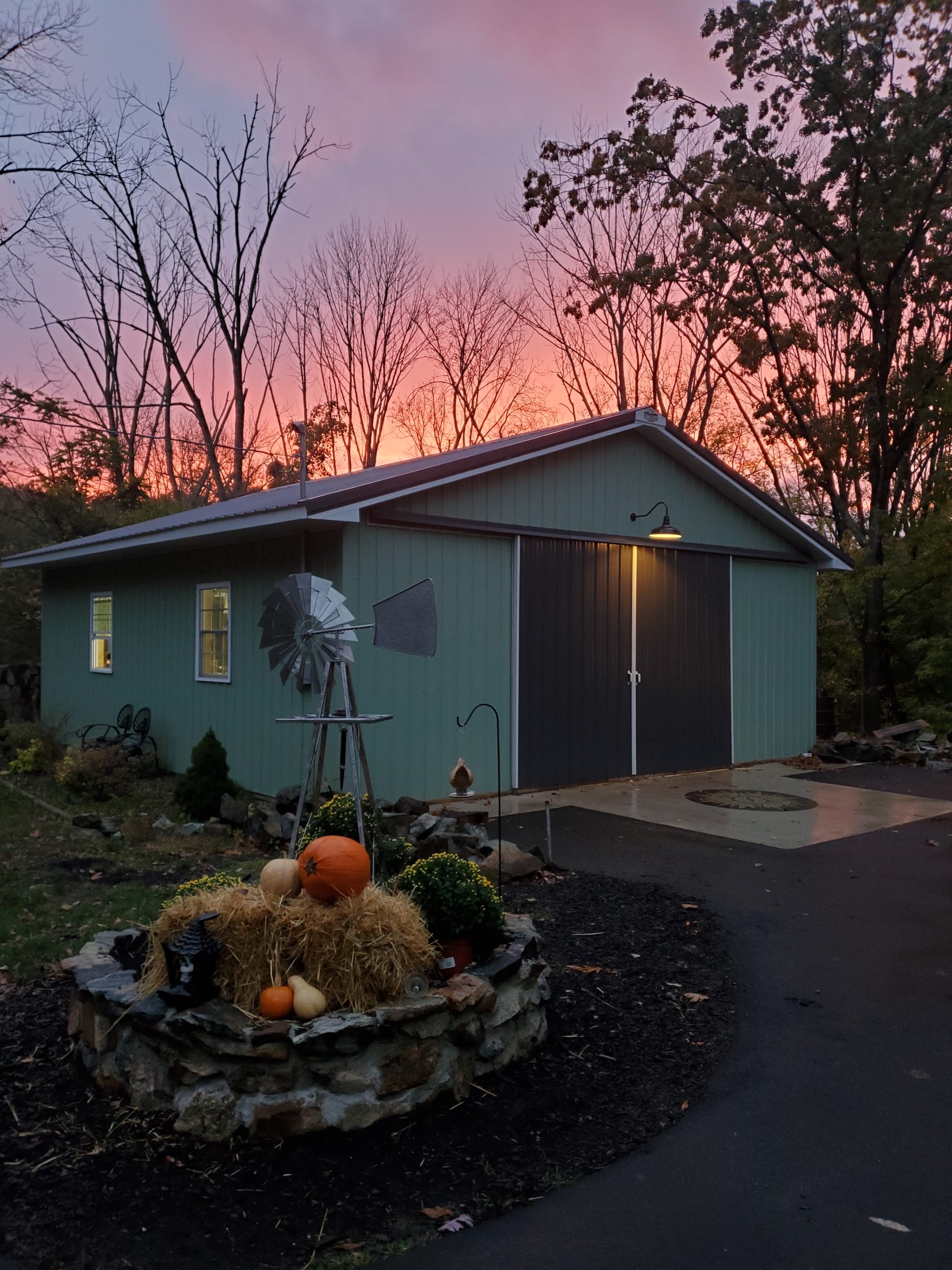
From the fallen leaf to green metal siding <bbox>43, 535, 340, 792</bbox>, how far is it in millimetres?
6152

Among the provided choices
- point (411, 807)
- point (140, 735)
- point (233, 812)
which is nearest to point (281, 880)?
point (411, 807)

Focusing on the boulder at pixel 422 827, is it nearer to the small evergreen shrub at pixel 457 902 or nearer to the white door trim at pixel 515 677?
the white door trim at pixel 515 677

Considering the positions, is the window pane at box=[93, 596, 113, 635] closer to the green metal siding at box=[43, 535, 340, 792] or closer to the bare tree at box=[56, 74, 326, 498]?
the green metal siding at box=[43, 535, 340, 792]

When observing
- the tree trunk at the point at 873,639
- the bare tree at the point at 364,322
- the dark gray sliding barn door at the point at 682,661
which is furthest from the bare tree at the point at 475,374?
the dark gray sliding barn door at the point at 682,661

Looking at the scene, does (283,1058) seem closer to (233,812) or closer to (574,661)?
(233,812)

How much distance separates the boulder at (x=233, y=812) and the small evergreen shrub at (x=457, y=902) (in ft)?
15.2

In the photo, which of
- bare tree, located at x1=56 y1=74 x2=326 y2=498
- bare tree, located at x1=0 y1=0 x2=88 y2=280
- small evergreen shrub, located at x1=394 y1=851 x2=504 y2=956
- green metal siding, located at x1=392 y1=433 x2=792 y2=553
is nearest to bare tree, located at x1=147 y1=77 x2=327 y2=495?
bare tree, located at x1=56 y1=74 x2=326 y2=498

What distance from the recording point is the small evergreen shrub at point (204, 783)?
841cm

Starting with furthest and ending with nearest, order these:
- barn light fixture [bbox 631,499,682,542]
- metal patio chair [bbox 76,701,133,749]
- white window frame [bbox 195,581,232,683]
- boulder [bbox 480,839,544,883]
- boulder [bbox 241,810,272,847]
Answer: metal patio chair [bbox 76,701,133,749] → white window frame [bbox 195,581,232,683] → barn light fixture [bbox 631,499,682,542] → boulder [bbox 241,810,272,847] → boulder [bbox 480,839,544,883]

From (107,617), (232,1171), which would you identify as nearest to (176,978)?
(232,1171)

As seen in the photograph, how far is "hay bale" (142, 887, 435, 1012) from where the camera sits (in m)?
3.18

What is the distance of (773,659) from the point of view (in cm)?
1206

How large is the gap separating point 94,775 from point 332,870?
23.9ft

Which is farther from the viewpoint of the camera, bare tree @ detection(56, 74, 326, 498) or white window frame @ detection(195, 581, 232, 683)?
bare tree @ detection(56, 74, 326, 498)
